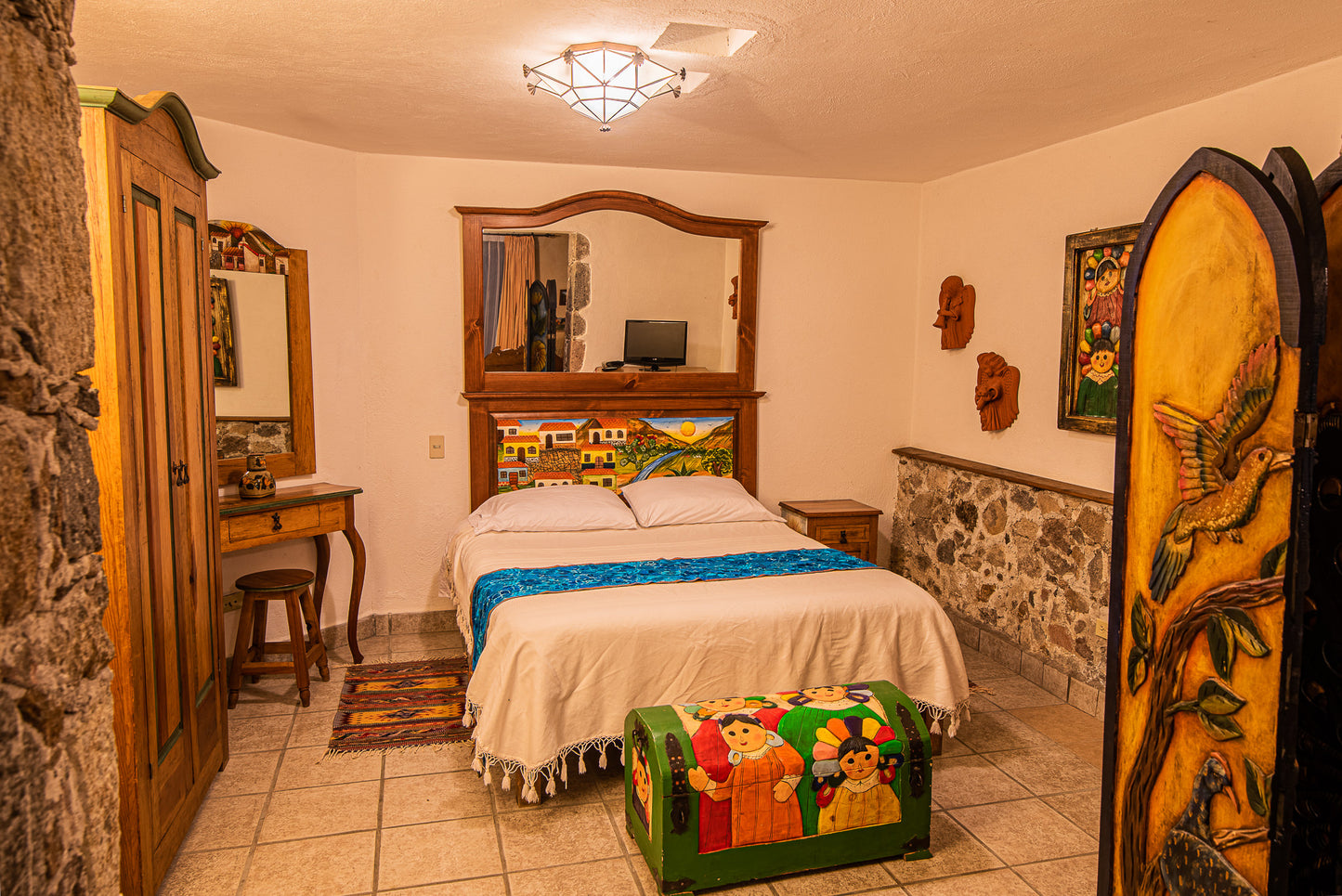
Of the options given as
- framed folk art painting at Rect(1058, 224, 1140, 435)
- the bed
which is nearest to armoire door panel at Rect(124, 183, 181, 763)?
the bed

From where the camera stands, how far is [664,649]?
2.88 m

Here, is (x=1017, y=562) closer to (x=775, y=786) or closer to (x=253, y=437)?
(x=775, y=786)

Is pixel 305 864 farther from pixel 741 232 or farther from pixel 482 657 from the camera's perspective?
pixel 741 232

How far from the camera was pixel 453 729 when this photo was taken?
135 inches

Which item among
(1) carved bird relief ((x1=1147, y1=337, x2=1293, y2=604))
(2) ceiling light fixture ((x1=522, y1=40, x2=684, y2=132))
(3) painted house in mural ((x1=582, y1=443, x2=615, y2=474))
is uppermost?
(2) ceiling light fixture ((x1=522, y1=40, x2=684, y2=132))

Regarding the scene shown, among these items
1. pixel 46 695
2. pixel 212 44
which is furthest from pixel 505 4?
pixel 46 695

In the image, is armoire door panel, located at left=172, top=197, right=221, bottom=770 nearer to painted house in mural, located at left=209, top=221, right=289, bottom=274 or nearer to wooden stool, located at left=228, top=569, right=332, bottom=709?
wooden stool, located at left=228, top=569, right=332, bottom=709

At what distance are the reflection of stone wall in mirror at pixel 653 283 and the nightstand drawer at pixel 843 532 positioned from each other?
1009mm

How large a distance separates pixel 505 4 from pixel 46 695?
85.8 inches

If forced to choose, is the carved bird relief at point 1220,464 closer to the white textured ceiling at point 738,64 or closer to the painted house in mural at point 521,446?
the white textured ceiling at point 738,64

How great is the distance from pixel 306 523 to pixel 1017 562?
320cm

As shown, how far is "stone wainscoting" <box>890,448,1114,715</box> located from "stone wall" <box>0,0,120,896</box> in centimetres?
319

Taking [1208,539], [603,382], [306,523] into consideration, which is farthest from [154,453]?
[603,382]

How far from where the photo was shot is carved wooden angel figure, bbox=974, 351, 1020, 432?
165 inches
